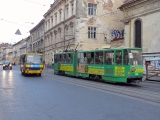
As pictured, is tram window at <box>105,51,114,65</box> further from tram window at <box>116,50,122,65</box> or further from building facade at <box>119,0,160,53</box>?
building facade at <box>119,0,160,53</box>

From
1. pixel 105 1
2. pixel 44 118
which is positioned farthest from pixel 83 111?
pixel 105 1

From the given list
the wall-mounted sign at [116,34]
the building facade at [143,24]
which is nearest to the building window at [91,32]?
the wall-mounted sign at [116,34]

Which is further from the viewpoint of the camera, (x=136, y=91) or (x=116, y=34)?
(x=116, y=34)

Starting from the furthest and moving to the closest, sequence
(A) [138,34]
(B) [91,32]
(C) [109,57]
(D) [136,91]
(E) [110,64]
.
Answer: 1. (B) [91,32]
2. (A) [138,34]
3. (C) [109,57]
4. (E) [110,64]
5. (D) [136,91]

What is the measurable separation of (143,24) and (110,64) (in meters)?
12.2

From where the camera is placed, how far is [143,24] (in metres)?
27.3

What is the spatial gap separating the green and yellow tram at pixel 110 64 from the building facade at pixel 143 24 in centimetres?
909

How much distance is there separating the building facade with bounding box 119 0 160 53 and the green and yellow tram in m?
9.09

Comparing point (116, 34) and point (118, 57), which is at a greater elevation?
point (116, 34)

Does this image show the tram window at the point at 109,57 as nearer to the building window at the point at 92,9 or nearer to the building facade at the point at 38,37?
the building window at the point at 92,9

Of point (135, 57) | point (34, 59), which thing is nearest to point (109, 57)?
point (135, 57)

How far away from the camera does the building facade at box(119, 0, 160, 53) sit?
2544 centimetres

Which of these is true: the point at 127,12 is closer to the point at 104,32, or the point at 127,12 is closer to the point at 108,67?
the point at 104,32

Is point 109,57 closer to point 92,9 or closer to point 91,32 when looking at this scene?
point 91,32
